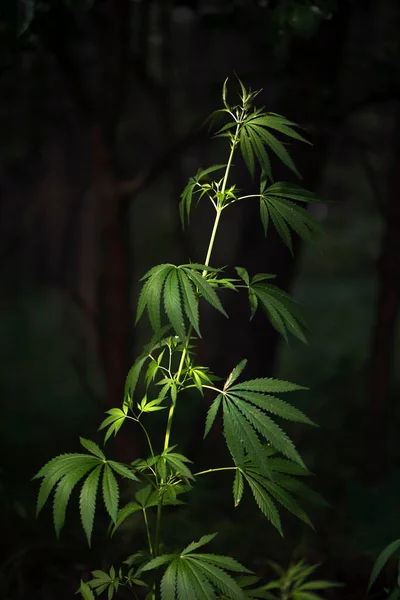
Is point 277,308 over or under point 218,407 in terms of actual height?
over

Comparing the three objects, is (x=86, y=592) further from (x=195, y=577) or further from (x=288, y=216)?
(x=288, y=216)

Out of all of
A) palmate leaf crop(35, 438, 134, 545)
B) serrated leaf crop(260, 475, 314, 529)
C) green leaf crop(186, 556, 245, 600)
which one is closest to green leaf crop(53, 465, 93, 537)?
palmate leaf crop(35, 438, 134, 545)

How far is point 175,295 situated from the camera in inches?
55.4

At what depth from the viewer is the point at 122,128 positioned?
7227mm

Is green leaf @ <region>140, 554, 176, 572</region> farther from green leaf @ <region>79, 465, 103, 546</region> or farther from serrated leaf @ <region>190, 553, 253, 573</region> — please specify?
green leaf @ <region>79, 465, 103, 546</region>

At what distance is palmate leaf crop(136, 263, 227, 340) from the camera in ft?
4.54

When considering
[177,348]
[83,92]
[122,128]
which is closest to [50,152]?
→ [122,128]

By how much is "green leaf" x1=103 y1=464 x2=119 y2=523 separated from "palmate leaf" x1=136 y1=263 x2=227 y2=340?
0.34 metres

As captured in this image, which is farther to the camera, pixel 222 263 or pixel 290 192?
pixel 222 263

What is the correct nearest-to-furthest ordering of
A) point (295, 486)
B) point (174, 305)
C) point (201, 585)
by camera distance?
1. point (174, 305)
2. point (201, 585)
3. point (295, 486)

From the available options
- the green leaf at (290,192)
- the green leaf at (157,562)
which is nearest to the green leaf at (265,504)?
the green leaf at (157,562)

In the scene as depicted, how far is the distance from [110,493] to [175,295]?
435 mm

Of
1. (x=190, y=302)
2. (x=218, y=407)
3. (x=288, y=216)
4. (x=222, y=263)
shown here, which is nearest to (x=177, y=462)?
(x=218, y=407)

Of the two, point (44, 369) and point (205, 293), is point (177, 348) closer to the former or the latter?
point (205, 293)
